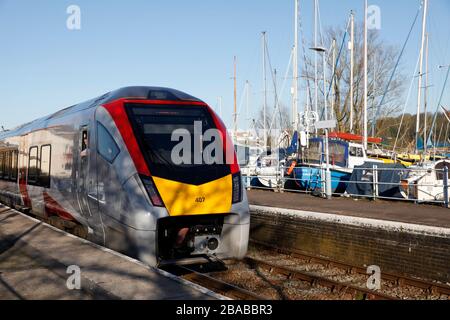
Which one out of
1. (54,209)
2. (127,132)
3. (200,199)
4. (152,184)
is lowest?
(54,209)

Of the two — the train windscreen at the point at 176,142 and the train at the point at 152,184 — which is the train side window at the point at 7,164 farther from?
the train windscreen at the point at 176,142

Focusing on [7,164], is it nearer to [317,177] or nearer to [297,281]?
[317,177]

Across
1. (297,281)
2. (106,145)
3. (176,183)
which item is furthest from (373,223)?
(106,145)

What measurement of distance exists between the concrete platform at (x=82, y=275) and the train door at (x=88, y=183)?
0.38m

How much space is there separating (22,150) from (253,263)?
829 cm

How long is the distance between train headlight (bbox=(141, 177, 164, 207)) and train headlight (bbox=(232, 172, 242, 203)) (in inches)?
54.4

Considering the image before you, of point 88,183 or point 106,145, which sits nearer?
point 106,145

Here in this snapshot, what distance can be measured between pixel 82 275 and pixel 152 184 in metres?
1.74

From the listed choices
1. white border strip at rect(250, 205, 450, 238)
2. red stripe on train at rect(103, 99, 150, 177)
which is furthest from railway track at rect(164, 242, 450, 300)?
red stripe on train at rect(103, 99, 150, 177)

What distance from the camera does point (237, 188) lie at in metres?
8.41

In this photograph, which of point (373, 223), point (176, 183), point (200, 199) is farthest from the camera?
point (373, 223)

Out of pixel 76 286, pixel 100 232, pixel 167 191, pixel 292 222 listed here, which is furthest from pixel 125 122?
pixel 292 222

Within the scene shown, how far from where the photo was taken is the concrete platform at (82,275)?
5928mm

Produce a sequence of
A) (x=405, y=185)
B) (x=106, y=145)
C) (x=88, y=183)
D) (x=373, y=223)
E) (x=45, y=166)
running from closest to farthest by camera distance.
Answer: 1. (x=106, y=145)
2. (x=88, y=183)
3. (x=373, y=223)
4. (x=45, y=166)
5. (x=405, y=185)
